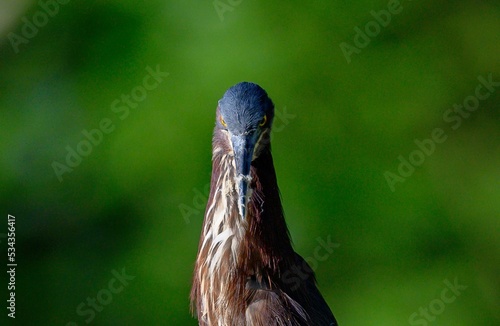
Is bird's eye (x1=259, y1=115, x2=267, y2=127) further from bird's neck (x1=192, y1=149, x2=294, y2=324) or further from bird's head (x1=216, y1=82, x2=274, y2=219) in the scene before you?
bird's neck (x1=192, y1=149, x2=294, y2=324)

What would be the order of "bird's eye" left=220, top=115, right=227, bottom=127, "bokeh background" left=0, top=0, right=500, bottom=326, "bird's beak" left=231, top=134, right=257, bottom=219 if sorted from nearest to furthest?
"bird's beak" left=231, top=134, right=257, bottom=219, "bird's eye" left=220, top=115, right=227, bottom=127, "bokeh background" left=0, top=0, right=500, bottom=326

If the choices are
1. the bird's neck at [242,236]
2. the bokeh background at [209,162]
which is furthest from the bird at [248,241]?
the bokeh background at [209,162]

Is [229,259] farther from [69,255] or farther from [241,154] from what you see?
[69,255]

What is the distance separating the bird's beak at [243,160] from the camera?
2.86 meters

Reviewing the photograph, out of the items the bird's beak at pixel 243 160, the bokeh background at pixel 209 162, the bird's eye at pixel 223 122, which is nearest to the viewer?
the bird's beak at pixel 243 160

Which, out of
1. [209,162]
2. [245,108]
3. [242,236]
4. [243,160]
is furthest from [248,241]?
[209,162]

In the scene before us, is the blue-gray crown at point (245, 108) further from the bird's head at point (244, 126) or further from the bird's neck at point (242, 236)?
the bird's neck at point (242, 236)

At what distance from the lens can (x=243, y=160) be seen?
286cm

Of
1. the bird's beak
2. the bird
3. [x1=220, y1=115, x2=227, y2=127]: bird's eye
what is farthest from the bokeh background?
the bird's beak

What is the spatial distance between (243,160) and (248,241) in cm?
37

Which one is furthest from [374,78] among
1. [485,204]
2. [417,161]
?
[485,204]

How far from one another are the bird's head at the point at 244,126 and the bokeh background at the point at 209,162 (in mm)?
3182

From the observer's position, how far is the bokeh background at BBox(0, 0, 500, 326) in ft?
20.7

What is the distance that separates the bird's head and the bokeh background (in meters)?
3.18
